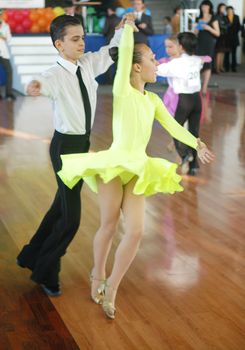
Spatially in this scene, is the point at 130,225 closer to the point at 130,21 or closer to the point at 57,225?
the point at 57,225

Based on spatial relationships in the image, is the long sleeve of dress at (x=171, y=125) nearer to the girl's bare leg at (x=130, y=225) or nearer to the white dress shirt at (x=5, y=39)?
the girl's bare leg at (x=130, y=225)

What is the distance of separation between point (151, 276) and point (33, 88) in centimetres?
134

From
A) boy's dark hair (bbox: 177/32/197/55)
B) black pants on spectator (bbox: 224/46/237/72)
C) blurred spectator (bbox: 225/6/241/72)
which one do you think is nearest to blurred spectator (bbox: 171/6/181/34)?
blurred spectator (bbox: 225/6/241/72)

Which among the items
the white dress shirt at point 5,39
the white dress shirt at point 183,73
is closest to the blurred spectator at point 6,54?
the white dress shirt at point 5,39

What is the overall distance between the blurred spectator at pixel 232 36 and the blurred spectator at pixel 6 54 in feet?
19.1

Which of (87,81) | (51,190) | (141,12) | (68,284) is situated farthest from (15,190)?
(141,12)

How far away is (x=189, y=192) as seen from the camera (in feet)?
20.2

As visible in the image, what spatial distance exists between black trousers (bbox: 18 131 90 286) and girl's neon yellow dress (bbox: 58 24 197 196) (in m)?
0.19

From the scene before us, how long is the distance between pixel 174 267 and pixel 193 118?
109 inches

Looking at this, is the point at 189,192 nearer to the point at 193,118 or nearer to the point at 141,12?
the point at 193,118

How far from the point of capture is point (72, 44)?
3.66m

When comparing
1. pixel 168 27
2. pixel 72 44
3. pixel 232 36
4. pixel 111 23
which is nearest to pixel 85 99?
pixel 72 44

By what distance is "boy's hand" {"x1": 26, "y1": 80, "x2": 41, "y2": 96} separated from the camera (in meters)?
3.50

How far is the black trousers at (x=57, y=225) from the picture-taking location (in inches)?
146
